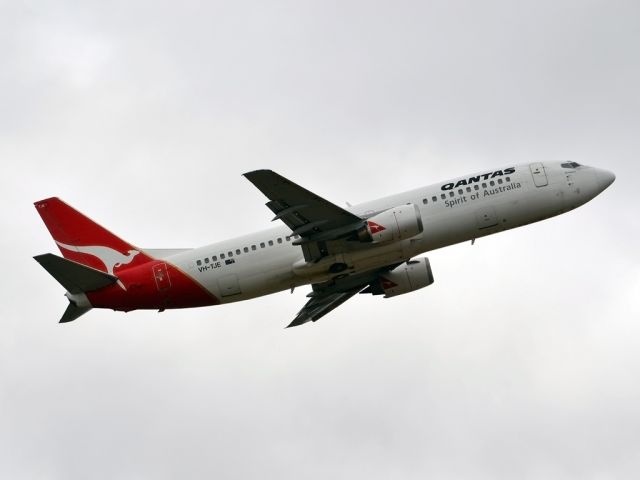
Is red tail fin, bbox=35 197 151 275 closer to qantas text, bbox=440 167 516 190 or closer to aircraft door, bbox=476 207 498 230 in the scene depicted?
qantas text, bbox=440 167 516 190

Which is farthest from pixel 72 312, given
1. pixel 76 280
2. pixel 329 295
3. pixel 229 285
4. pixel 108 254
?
pixel 329 295

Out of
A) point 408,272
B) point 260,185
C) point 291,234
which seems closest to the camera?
point 260,185

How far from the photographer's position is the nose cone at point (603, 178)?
62.6 m

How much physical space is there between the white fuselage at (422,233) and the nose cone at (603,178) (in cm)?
47

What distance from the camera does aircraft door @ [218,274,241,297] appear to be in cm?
6116

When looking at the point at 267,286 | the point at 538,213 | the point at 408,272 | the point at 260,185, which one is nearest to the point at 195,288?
the point at 267,286

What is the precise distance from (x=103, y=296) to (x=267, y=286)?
9.44 metres

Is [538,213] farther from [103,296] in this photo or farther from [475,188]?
[103,296]

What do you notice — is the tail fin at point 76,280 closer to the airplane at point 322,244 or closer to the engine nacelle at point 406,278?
the airplane at point 322,244

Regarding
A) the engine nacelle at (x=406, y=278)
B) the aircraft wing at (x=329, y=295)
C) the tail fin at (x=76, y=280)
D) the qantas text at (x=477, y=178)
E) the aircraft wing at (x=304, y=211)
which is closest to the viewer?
the aircraft wing at (x=304, y=211)

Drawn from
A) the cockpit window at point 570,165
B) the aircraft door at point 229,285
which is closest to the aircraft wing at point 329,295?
the aircraft door at point 229,285

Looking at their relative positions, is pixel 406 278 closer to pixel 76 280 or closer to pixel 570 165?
pixel 570 165

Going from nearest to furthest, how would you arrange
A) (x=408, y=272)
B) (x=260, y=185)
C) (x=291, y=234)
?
(x=260, y=185) → (x=291, y=234) → (x=408, y=272)

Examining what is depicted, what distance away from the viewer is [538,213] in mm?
61281
